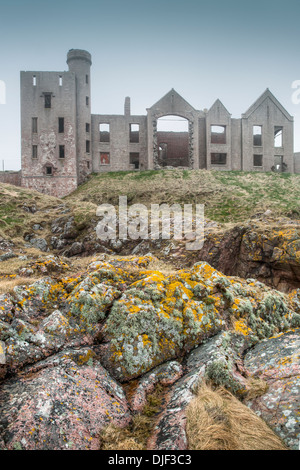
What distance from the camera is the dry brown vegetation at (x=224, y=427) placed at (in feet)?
10.6

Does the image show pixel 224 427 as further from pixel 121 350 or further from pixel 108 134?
pixel 108 134

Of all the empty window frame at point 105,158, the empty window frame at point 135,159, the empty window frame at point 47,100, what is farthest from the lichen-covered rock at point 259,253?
the empty window frame at point 47,100

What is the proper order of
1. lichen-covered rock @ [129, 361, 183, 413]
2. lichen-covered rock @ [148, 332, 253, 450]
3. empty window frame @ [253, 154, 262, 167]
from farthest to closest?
empty window frame @ [253, 154, 262, 167]
lichen-covered rock @ [129, 361, 183, 413]
lichen-covered rock @ [148, 332, 253, 450]

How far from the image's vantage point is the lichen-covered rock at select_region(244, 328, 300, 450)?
344 cm

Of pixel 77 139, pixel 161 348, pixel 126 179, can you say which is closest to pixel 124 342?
pixel 161 348

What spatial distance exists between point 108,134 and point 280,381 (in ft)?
151

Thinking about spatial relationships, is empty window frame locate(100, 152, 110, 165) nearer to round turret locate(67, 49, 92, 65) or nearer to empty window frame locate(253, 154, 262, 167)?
round turret locate(67, 49, 92, 65)

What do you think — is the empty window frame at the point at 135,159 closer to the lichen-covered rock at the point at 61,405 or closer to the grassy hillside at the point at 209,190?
the grassy hillside at the point at 209,190

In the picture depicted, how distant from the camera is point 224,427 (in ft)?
11.0

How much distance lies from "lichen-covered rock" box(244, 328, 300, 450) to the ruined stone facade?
3760cm

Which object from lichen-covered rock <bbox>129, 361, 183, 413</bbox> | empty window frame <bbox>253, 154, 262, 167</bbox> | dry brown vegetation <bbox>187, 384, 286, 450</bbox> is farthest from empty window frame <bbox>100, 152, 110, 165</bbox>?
dry brown vegetation <bbox>187, 384, 286, 450</bbox>

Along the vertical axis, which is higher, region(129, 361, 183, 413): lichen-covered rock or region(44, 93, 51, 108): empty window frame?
region(44, 93, 51, 108): empty window frame

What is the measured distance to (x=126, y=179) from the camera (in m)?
38.6

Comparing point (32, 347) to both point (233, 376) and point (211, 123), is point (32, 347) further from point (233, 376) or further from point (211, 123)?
point (211, 123)
